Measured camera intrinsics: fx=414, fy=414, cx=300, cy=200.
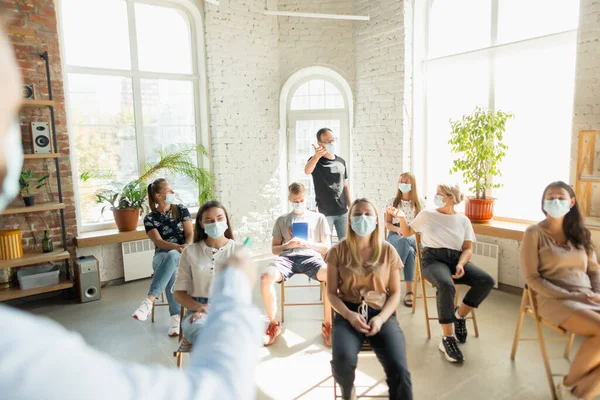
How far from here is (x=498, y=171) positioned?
14.6 feet

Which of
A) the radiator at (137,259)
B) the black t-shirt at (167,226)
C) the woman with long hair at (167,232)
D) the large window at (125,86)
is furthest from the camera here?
the radiator at (137,259)

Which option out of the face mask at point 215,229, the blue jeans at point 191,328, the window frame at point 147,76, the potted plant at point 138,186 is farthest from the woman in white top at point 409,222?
the window frame at point 147,76

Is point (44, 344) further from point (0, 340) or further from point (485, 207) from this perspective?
point (485, 207)

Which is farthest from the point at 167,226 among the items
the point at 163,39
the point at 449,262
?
the point at 163,39

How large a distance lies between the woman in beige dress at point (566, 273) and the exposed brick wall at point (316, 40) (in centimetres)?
378

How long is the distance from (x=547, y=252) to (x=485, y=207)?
1.78 meters

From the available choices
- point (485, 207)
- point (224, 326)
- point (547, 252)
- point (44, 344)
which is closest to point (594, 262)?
point (547, 252)

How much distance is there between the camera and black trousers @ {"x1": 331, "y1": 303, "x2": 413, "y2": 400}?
2.25 metres

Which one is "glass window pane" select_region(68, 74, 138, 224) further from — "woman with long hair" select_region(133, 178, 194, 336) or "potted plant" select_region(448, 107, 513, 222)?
"potted plant" select_region(448, 107, 513, 222)

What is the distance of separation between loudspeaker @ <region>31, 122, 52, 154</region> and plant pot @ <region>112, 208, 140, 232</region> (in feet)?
3.32

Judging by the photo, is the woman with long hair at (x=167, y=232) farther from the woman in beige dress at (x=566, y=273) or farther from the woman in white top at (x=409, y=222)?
the woman in beige dress at (x=566, y=273)

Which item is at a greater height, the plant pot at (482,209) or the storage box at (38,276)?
the plant pot at (482,209)

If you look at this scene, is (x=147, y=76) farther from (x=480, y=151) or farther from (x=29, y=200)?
(x=480, y=151)

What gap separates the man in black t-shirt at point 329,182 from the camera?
461 centimetres
